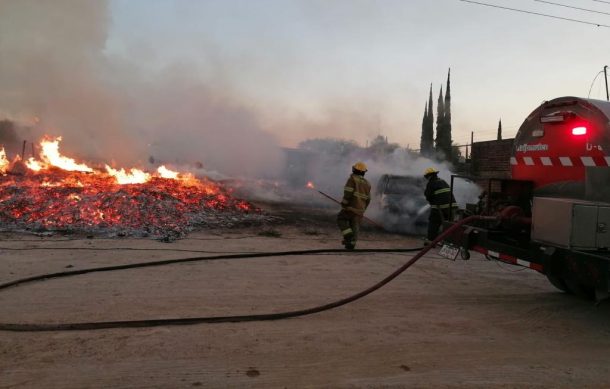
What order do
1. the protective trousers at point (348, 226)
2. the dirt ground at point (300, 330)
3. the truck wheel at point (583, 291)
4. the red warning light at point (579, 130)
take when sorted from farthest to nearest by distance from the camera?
the protective trousers at point (348, 226) → the truck wheel at point (583, 291) → the red warning light at point (579, 130) → the dirt ground at point (300, 330)

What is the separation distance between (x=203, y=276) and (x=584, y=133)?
5039 mm

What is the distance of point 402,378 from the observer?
3.38 m

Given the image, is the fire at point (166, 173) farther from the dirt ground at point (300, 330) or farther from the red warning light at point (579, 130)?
the red warning light at point (579, 130)

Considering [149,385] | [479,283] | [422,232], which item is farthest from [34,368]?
[422,232]

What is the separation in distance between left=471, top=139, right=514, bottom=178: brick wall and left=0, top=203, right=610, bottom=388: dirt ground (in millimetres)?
9685

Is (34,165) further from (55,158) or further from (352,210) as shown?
(352,210)

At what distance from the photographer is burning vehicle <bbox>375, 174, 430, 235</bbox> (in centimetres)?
1138

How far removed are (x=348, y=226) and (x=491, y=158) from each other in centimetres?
1058

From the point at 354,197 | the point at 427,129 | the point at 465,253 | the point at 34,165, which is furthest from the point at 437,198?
the point at 427,129

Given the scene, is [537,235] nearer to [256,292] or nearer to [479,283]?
[479,283]

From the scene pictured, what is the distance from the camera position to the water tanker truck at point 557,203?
172 inches

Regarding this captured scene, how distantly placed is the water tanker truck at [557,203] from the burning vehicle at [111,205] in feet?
21.2

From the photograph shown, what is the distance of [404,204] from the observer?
11.5 m

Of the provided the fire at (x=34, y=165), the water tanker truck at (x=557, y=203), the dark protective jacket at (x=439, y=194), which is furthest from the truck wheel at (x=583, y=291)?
the fire at (x=34, y=165)
